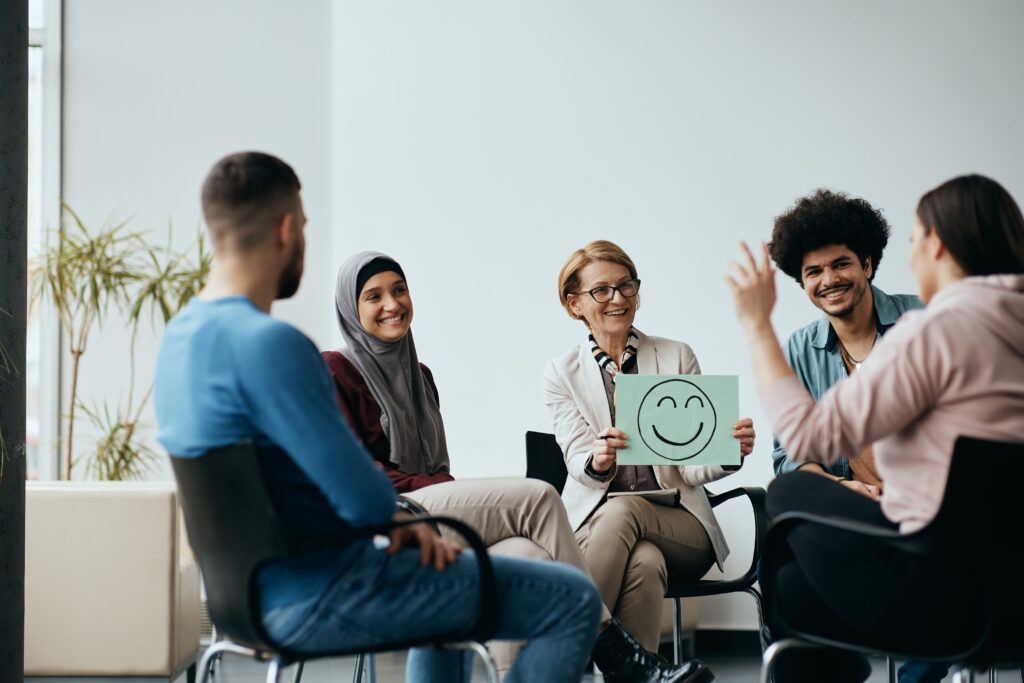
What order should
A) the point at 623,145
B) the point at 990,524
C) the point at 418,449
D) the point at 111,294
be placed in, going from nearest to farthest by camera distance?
the point at 990,524 < the point at 418,449 < the point at 623,145 < the point at 111,294

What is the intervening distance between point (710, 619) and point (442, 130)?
2461mm

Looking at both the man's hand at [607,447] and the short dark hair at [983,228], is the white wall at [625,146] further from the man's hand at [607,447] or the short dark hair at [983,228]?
the short dark hair at [983,228]

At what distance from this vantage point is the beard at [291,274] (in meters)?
1.81

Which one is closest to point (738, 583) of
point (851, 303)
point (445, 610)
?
point (851, 303)

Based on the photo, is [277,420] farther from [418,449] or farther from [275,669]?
[418,449]

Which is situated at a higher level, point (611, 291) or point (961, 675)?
point (611, 291)

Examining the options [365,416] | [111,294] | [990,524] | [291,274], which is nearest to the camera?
[990,524]

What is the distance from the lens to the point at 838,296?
9.66 ft

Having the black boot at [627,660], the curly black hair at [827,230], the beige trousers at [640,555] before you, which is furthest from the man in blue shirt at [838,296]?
the black boot at [627,660]

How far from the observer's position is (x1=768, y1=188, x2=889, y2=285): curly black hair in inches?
120

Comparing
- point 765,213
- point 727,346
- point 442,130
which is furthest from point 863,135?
point 442,130

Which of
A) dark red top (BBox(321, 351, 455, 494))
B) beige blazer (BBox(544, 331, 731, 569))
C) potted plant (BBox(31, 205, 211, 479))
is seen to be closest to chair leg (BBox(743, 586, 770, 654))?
beige blazer (BBox(544, 331, 731, 569))

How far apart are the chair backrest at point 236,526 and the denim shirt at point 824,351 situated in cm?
179

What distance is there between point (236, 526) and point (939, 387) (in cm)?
119
